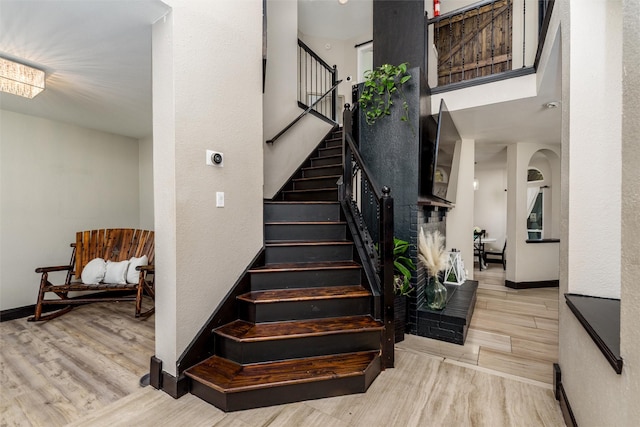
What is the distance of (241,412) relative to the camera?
1.76 metres

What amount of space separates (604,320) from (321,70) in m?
5.43

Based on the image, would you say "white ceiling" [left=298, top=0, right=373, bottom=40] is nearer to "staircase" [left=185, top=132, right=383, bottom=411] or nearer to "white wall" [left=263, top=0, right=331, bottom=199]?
"white wall" [left=263, top=0, right=331, bottom=199]

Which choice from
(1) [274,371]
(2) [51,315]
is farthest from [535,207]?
(2) [51,315]

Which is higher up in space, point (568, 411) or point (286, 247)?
point (286, 247)

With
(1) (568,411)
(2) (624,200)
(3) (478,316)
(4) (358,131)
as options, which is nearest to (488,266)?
(3) (478,316)

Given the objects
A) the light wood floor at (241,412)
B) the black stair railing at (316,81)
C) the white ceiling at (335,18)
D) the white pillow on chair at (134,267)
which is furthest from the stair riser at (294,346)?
the white ceiling at (335,18)

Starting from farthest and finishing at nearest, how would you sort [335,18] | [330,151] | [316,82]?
[335,18] → [316,82] → [330,151]

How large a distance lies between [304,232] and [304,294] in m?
0.76

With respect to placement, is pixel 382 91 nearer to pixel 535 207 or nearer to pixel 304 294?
pixel 304 294

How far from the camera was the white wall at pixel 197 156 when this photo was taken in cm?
191

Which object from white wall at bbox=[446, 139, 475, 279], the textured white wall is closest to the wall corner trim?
the textured white wall

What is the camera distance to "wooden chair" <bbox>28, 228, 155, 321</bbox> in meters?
3.31

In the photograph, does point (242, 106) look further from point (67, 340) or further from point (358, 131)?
point (67, 340)

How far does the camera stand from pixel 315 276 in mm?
2566
